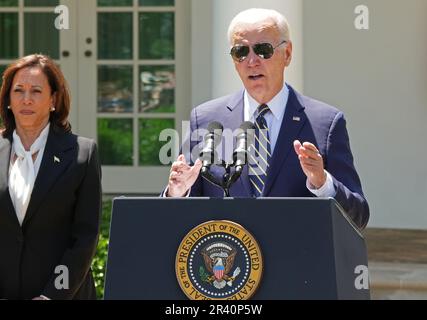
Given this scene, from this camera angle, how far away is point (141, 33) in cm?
1152

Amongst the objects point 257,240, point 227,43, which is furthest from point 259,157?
point 227,43

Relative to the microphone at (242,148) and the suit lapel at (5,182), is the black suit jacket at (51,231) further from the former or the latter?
the microphone at (242,148)

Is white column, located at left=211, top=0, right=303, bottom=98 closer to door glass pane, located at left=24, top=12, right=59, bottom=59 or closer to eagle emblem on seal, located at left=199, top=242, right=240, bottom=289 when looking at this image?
door glass pane, located at left=24, top=12, right=59, bottom=59

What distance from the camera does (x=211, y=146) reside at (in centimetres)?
315

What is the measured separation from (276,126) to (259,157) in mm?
138

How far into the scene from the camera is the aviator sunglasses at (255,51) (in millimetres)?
3482

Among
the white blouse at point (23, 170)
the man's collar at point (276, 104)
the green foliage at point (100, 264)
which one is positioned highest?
the man's collar at point (276, 104)

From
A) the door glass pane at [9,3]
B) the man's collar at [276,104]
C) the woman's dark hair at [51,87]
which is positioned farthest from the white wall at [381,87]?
the man's collar at [276,104]

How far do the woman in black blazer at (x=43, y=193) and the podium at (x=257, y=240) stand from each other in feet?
3.65

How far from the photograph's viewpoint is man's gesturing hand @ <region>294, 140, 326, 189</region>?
9.91 ft

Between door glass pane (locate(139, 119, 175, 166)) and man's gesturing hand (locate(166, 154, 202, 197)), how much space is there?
825 centimetres

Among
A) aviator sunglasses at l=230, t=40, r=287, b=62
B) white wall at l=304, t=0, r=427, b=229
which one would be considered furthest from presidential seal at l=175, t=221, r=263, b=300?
white wall at l=304, t=0, r=427, b=229

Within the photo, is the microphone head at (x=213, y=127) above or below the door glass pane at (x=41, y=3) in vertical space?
below

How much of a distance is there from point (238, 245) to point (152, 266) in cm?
25
